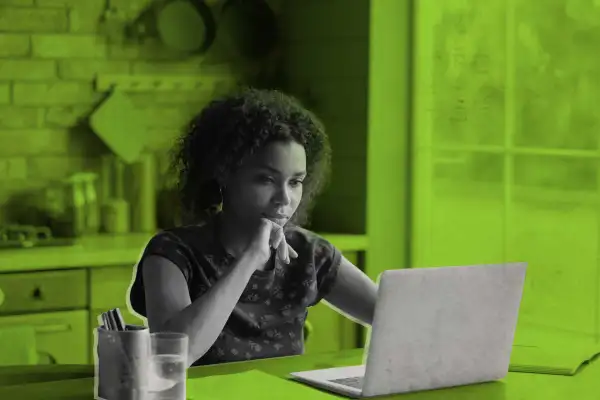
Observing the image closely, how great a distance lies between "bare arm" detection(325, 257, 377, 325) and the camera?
2594mm

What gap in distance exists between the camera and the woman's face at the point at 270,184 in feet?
7.96

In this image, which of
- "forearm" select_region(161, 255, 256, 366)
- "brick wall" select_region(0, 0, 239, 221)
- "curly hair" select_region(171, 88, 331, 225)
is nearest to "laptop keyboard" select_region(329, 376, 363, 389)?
"forearm" select_region(161, 255, 256, 366)

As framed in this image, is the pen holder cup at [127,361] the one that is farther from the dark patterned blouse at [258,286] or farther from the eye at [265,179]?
the eye at [265,179]

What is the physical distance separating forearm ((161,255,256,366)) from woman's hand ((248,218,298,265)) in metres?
0.03

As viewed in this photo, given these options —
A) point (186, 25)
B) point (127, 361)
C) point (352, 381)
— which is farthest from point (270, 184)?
point (186, 25)

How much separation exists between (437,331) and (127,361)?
539mm

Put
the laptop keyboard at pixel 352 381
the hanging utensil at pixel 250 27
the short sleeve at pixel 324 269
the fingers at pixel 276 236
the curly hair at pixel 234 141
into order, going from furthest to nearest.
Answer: the hanging utensil at pixel 250 27, the short sleeve at pixel 324 269, the curly hair at pixel 234 141, the fingers at pixel 276 236, the laptop keyboard at pixel 352 381

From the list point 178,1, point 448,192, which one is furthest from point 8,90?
point 448,192

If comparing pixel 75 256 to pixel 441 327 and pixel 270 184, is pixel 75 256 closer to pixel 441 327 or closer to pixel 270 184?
pixel 270 184

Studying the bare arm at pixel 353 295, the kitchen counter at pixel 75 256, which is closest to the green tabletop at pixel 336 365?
the bare arm at pixel 353 295

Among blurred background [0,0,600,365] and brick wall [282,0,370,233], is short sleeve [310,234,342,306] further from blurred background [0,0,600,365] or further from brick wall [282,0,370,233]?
brick wall [282,0,370,233]

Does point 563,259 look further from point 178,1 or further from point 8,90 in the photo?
point 8,90

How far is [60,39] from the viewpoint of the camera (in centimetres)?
421

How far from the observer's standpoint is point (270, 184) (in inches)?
96.7
